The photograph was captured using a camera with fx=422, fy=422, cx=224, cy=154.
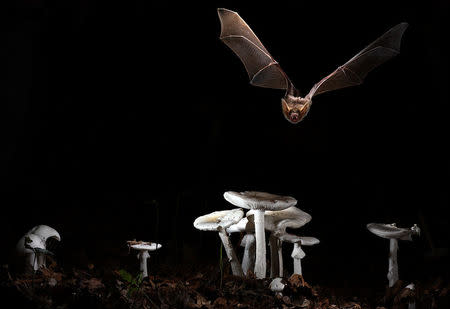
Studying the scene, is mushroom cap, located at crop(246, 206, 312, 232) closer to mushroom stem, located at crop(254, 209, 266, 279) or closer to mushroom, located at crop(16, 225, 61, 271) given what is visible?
mushroom stem, located at crop(254, 209, 266, 279)

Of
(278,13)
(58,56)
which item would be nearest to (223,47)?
(278,13)

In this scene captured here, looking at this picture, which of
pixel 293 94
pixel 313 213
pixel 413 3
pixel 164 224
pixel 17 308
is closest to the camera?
pixel 17 308

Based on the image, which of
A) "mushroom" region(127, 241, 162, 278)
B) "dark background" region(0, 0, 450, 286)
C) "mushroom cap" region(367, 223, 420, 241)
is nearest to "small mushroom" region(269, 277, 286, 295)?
"mushroom" region(127, 241, 162, 278)

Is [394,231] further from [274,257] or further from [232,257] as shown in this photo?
[232,257]

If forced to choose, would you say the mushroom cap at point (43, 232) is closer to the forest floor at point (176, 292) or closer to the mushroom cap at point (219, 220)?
the forest floor at point (176, 292)

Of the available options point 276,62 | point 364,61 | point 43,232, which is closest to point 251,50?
point 276,62

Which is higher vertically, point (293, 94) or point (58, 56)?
point (58, 56)

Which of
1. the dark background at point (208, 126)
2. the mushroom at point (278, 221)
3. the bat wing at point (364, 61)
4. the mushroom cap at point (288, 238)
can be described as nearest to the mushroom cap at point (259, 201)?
the mushroom at point (278, 221)

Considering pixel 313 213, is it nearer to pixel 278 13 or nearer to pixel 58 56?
pixel 278 13
